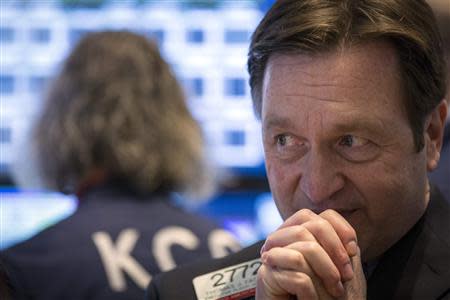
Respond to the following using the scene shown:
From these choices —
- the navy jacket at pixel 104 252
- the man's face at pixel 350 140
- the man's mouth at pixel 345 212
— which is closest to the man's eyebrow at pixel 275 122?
the man's face at pixel 350 140

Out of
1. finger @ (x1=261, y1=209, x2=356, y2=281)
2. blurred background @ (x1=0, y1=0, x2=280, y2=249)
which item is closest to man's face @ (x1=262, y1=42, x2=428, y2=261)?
finger @ (x1=261, y1=209, x2=356, y2=281)

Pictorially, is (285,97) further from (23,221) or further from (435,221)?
(23,221)

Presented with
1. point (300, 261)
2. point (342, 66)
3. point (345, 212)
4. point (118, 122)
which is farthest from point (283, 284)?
point (118, 122)

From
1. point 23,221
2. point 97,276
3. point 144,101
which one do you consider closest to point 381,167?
point 97,276

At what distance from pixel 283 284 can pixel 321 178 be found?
221 mm

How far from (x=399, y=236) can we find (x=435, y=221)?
93 millimetres

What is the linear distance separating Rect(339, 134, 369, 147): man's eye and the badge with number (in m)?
0.35

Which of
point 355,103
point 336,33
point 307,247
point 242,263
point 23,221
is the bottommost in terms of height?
point 23,221

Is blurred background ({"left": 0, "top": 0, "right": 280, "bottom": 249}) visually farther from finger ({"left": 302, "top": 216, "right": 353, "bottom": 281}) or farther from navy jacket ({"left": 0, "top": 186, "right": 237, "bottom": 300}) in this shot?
finger ({"left": 302, "top": 216, "right": 353, "bottom": 281})

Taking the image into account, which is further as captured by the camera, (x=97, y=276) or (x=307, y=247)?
(x=97, y=276)

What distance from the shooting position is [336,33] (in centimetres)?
186

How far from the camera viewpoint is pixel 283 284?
172cm

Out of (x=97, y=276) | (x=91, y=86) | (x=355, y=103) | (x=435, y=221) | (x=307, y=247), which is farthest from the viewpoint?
(x=91, y=86)

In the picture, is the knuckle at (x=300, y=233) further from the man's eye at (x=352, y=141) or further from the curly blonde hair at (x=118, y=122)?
the curly blonde hair at (x=118, y=122)
